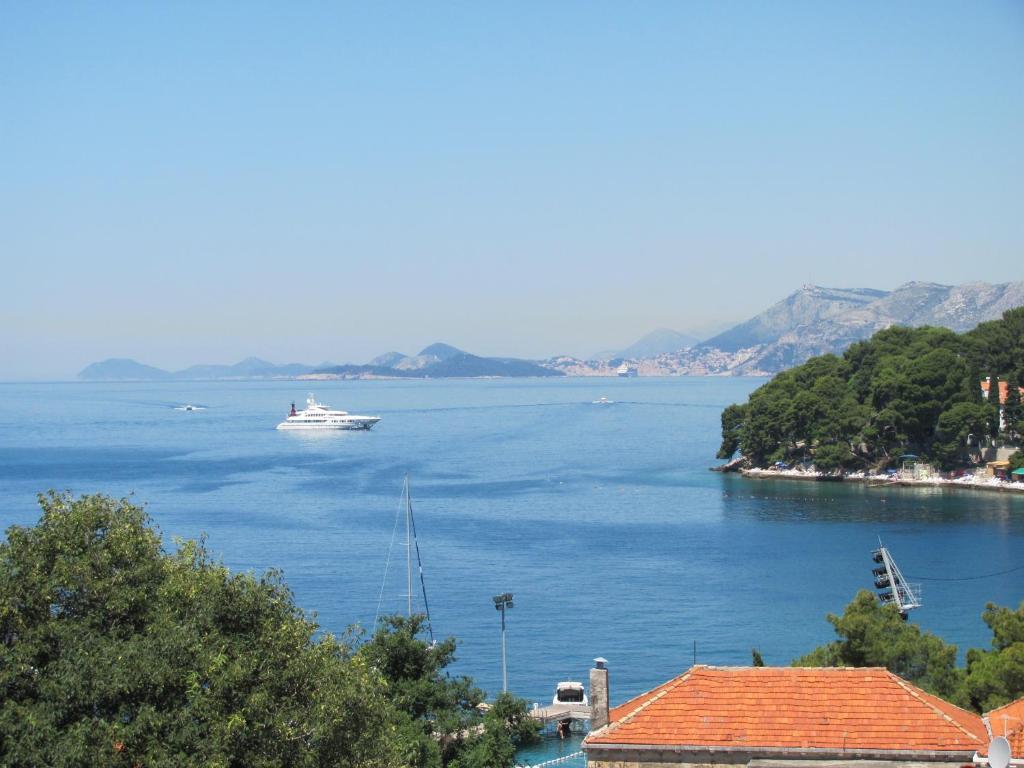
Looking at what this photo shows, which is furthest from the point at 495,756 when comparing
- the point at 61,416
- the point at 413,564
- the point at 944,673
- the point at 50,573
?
the point at 61,416

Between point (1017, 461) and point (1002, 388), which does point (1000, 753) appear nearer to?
point (1017, 461)

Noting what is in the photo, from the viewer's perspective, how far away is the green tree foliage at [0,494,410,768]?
12.3m

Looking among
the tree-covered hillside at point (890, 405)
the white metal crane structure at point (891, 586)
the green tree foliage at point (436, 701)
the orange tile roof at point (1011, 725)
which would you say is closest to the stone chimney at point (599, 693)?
the orange tile roof at point (1011, 725)

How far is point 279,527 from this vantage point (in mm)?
59500

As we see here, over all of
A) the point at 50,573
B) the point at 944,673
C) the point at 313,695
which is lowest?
the point at 944,673

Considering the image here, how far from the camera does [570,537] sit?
188 ft

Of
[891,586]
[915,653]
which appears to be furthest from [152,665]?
[891,586]

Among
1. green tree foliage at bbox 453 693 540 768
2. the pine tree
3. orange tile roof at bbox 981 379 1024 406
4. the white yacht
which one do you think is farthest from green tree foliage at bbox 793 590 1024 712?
the white yacht

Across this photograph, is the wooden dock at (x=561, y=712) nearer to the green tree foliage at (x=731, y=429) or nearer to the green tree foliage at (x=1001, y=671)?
the green tree foliage at (x=1001, y=671)

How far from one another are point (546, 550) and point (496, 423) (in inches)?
3580

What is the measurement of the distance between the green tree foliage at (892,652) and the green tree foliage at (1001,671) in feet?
1.62

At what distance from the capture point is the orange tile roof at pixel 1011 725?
13.2 meters

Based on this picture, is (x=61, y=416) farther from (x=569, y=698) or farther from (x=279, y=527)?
(x=569, y=698)

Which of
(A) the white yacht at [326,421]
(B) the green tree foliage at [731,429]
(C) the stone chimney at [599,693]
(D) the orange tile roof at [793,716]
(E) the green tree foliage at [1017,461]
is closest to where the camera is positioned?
(D) the orange tile roof at [793,716]
